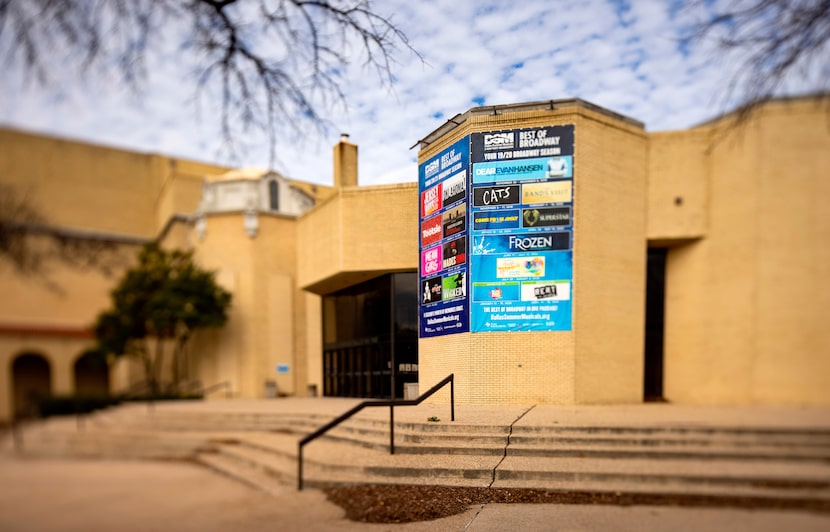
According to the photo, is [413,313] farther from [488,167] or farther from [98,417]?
[98,417]

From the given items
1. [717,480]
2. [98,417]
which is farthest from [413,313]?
[98,417]

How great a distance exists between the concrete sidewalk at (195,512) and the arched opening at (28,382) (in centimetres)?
24

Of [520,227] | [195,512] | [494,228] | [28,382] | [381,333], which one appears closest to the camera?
[28,382]

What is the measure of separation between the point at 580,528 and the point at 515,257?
2436mm

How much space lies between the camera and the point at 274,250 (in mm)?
18297

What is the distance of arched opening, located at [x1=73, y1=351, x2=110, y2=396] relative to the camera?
1.59m

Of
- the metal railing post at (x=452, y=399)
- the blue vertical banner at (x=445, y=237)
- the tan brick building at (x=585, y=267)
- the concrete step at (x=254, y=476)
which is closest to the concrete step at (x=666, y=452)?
the tan brick building at (x=585, y=267)

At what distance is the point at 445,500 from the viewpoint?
452cm

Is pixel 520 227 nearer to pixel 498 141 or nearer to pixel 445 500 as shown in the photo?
pixel 498 141

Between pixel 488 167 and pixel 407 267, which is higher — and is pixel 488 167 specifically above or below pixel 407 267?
above

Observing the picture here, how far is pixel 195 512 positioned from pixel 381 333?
384 cm

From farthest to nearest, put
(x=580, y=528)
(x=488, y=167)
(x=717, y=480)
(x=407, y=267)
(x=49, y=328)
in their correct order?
(x=407, y=267)
(x=488, y=167)
(x=580, y=528)
(x=717, y=480)
(x=49, y=328)

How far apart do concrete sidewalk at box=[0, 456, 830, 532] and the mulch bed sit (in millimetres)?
105

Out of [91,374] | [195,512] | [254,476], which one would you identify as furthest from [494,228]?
[254,476]
